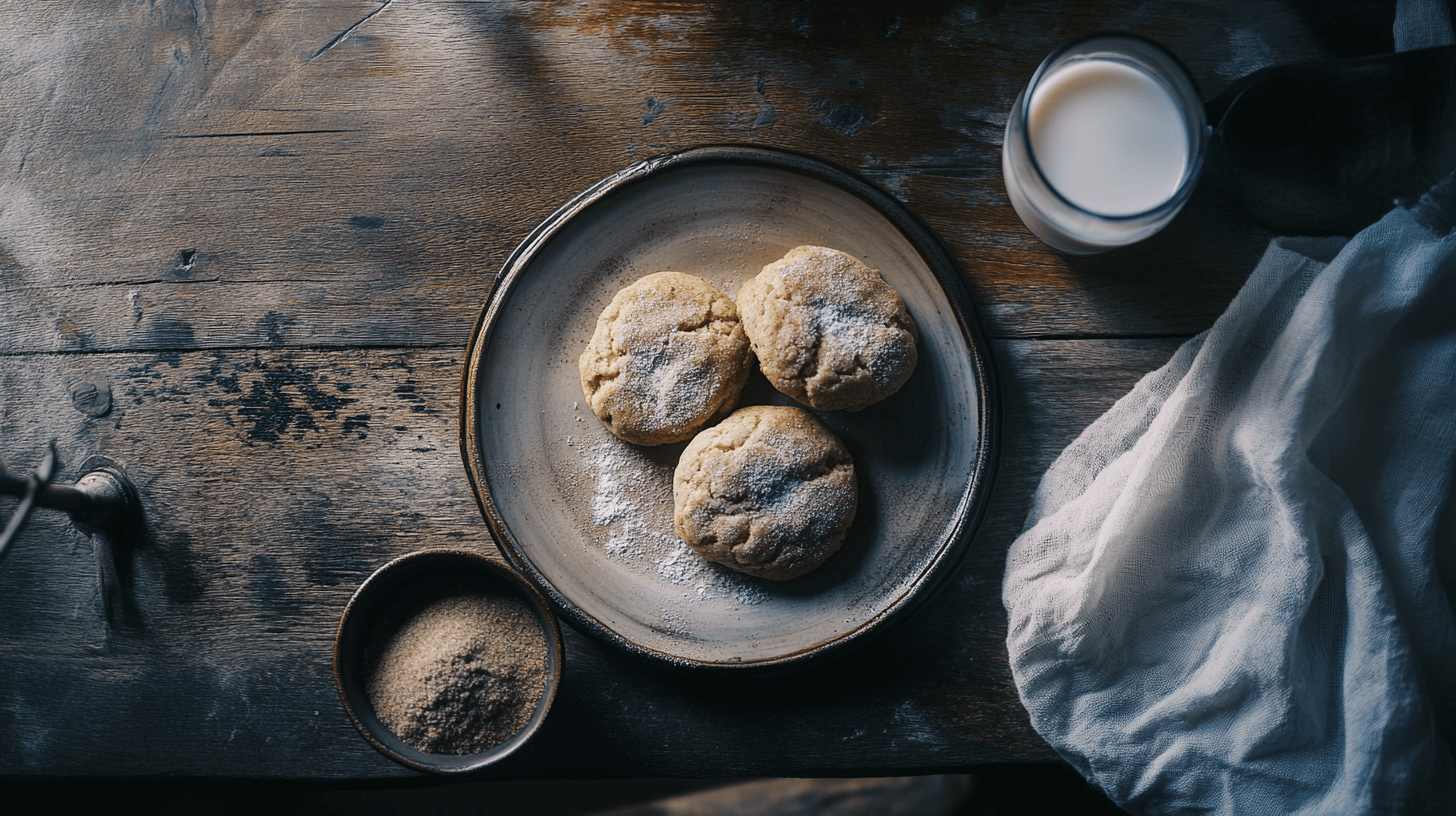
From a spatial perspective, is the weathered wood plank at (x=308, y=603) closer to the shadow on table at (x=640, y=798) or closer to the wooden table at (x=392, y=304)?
the wooden table at (x=392, y=304)

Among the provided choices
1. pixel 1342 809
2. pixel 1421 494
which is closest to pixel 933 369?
pixel 1421 494

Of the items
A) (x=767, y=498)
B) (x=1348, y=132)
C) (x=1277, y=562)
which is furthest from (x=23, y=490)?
(x=1348, y=132)

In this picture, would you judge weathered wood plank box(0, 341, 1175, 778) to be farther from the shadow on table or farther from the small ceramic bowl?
the shadow on table

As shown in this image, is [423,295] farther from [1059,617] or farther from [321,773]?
[1059,617]

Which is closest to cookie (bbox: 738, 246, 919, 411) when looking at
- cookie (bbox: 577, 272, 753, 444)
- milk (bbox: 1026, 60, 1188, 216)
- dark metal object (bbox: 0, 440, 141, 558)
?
cookie (bbox: 577, 272, 753, 444)

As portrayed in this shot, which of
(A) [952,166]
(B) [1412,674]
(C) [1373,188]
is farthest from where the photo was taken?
(A) [952,166]

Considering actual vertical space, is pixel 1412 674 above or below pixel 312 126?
below

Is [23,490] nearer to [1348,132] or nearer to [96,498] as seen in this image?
[96,498]
